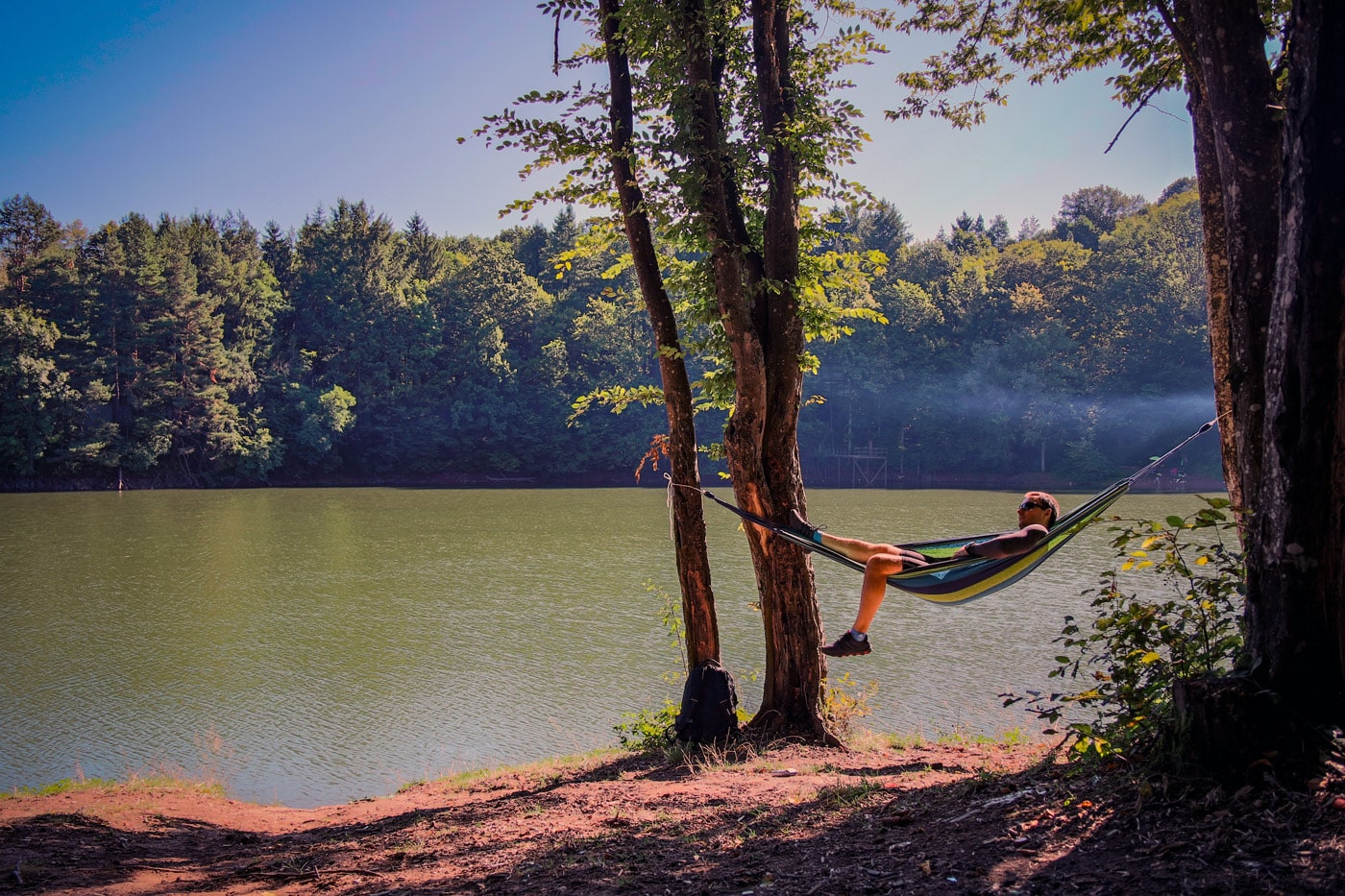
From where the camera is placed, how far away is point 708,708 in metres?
4.82

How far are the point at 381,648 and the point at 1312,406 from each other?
354 inches

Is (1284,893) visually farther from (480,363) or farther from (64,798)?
(480,363)

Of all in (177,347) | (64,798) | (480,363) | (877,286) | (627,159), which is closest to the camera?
(64,798)

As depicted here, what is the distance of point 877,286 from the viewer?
43.3m

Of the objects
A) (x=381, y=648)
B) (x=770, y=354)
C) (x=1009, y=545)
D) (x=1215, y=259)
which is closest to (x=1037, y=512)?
(x=1009, y=545)

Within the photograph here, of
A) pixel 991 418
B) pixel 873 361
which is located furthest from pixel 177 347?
pixel 991 418

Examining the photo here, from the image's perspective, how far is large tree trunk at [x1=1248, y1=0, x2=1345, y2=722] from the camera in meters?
2.23

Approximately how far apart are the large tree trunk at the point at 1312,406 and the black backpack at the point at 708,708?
9.41 ft

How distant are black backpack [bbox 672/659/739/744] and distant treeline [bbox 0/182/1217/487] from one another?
31499 millimetres

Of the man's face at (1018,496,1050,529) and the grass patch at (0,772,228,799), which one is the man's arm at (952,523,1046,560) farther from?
the grass patch at (0,772,228,799)

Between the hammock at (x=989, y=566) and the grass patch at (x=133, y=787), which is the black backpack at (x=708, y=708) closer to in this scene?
the hammock at (x=989, y=566)

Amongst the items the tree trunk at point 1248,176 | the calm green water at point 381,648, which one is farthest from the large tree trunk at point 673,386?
the tree trunk at point 1248,176

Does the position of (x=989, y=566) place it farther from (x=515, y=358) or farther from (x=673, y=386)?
(x=515, y=358)

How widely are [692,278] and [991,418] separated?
3556 centimetres
